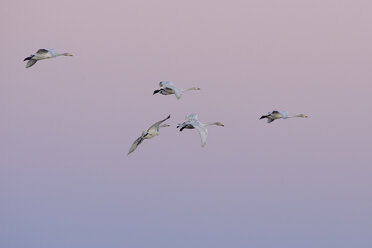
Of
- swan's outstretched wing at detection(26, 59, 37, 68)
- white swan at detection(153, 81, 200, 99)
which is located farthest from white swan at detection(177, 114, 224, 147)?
swan's outstretched wing at detection(26, 59, 37, 68)

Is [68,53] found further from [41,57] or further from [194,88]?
[194,88]

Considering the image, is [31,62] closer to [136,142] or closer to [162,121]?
[136,142]

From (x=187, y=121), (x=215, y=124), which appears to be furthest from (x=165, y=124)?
(x=187, y=121)

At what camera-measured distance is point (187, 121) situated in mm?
30422

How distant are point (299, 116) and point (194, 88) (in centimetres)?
563

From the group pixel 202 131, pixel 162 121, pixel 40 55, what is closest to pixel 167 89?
pixel 162 121

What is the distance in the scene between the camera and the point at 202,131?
2855cm

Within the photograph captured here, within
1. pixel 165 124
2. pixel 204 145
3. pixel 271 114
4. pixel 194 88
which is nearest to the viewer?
pixel 204 145

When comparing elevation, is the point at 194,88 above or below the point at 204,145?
above

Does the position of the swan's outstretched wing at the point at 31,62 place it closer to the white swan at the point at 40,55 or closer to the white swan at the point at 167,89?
the white swan at the point at 40,55

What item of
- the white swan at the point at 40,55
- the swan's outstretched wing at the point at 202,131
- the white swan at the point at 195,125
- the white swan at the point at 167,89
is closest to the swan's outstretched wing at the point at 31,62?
the white swan at the point at 40,55

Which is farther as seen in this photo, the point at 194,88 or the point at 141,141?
the point at 194,88

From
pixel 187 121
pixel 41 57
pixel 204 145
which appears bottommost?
pixel 204 145

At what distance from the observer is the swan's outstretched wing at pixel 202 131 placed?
90.9ft
